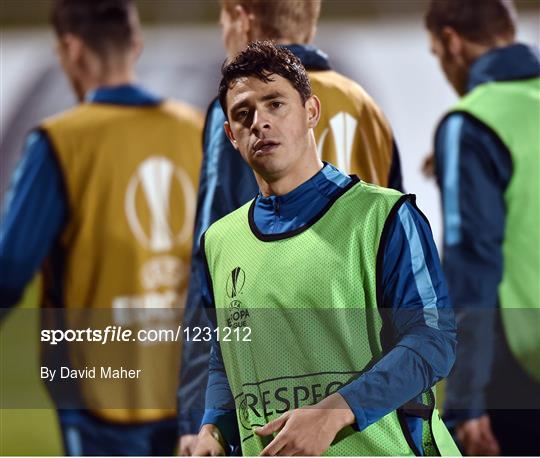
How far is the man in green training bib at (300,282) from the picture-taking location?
2.08 m

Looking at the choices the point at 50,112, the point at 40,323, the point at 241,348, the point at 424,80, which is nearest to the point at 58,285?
the point at 40,323

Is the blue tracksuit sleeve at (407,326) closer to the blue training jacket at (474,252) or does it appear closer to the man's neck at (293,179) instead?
the man's neck at (293,179)

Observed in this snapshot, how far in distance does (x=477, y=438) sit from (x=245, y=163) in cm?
81

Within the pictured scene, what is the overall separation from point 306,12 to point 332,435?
882 mm

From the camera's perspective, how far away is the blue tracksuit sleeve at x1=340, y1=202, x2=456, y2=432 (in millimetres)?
1954

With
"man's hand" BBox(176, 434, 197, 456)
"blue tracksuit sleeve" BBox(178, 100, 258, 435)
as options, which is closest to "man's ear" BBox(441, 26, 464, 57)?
"blue tracksuit sleeve" BBox(178, 100, 258, 435)

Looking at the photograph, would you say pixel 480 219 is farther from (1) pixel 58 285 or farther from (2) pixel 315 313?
(1) pixel 58 285

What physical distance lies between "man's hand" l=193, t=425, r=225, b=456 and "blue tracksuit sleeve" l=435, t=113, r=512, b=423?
0.61 metres

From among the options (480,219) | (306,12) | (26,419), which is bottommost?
(26,419)

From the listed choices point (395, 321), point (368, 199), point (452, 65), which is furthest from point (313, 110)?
point (452, 65)

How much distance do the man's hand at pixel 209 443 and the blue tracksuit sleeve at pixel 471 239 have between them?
61cm

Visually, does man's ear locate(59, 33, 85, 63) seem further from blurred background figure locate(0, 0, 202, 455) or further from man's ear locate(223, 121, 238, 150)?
man's ear locate(223, 121, 238, 150)

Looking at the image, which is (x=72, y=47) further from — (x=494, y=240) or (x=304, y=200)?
(x=494, y=240)

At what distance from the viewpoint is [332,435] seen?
1926 millimetres
